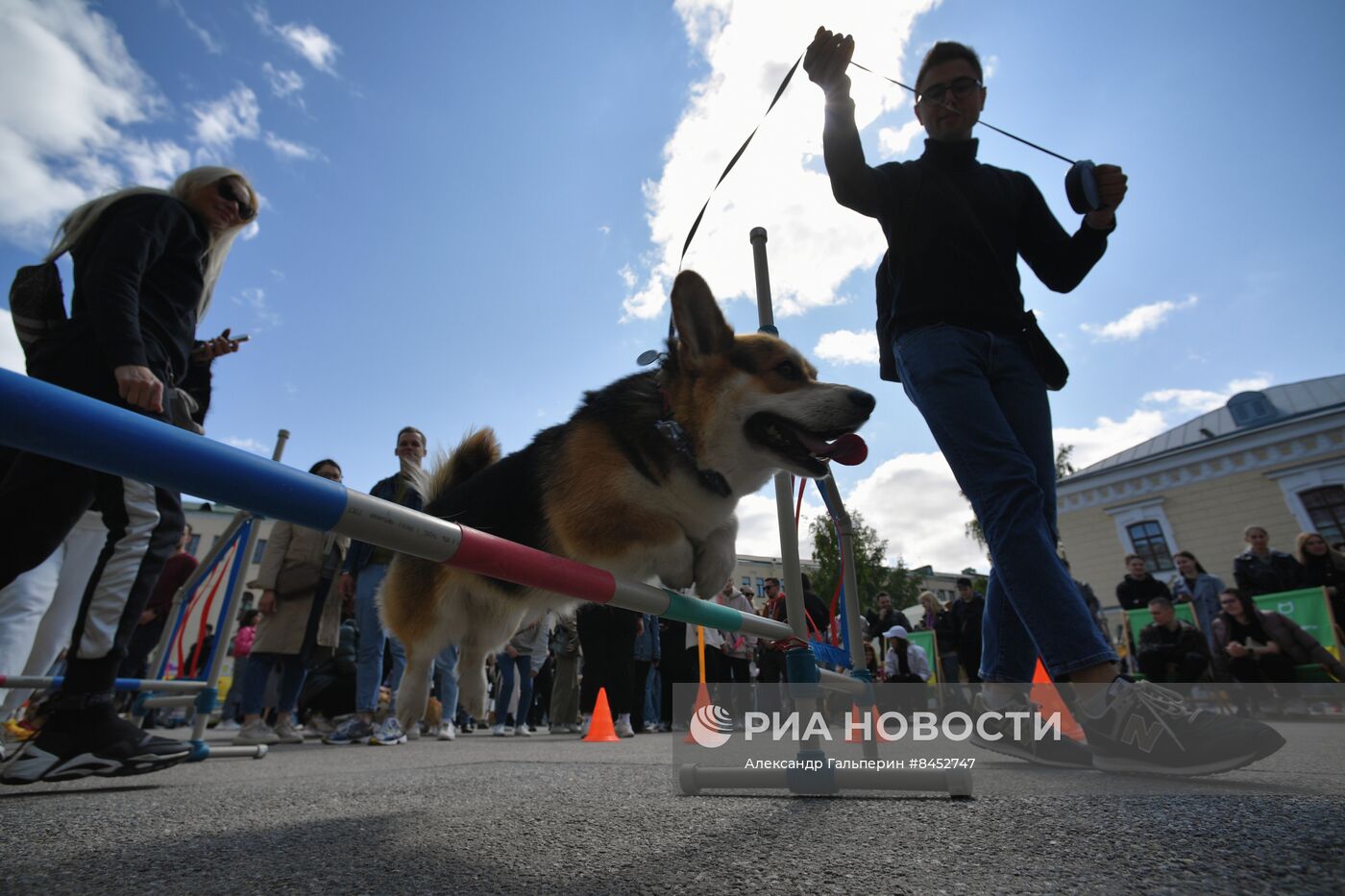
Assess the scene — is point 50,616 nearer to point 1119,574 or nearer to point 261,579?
point 261,579

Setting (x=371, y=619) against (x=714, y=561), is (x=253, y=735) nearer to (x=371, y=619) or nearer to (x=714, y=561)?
(x=371, y=619)

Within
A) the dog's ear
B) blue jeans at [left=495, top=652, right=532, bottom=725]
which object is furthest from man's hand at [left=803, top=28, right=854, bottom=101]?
blue jeans at [left=495, top=652, right=532, bottom=725]

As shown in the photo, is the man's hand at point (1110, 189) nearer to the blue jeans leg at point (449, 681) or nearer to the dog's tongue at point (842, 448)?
the dog's tongue at point (842, 448)

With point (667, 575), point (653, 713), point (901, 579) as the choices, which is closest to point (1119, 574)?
point (901, 579)

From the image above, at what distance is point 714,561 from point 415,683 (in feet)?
5.59

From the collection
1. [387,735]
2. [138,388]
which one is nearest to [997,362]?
[138,388]

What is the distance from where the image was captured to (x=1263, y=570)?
25.9 ft

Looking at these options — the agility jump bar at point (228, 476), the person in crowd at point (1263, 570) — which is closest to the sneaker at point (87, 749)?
the agility jump bar at point (228, 476)

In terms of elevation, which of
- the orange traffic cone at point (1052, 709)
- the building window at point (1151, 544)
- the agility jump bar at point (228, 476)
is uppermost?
the building window at point (1151, 544)

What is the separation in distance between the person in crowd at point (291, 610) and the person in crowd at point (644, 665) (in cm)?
305

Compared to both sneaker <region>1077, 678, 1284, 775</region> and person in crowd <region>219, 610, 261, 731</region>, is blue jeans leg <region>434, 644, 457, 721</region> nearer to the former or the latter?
person in crowd <region>219, 610, 261, 731</region>

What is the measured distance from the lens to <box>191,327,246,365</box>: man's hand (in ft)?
9.34

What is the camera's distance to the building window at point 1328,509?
801 inches

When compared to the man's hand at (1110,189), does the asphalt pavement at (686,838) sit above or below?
below
